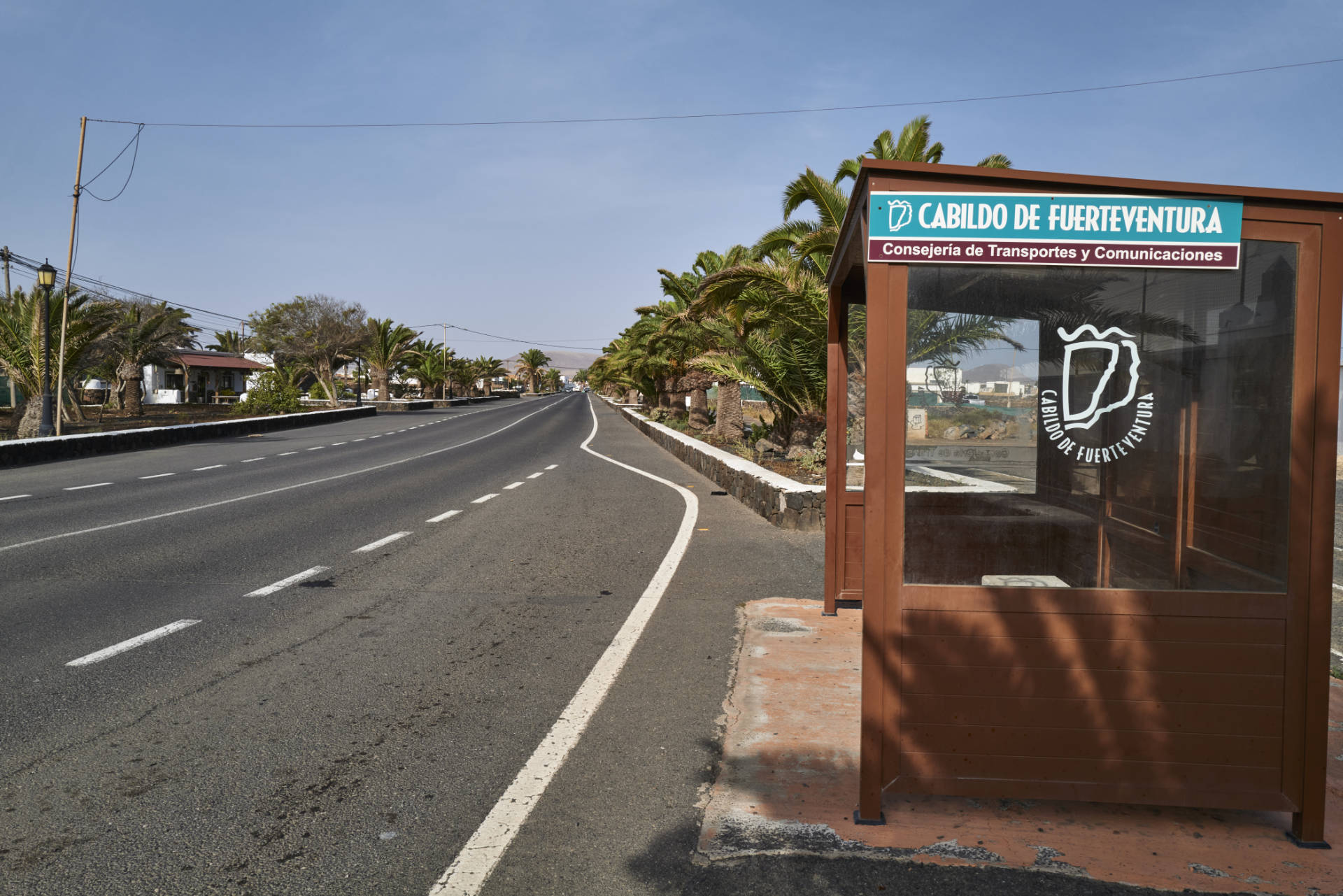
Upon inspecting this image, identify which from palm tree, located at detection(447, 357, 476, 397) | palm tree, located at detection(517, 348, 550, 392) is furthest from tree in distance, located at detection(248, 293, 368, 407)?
palm tree, located at detection(517, 348, 550, 392)

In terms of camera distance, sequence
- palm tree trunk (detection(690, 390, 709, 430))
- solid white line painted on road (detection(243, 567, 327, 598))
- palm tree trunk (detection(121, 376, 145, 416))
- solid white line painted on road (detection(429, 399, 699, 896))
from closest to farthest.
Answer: solid white line painted on road (detection(429, 399, 699, 896))
solid white line painted on road (detection(243, 567, 327, 598))
palm tree trunk (detection(690, 390, 709, 430))
palm tree trunk (detection(121, 376, 145, 416))

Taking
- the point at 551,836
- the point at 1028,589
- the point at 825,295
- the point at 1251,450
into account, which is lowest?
the point at 551,836

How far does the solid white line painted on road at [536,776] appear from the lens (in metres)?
2.97

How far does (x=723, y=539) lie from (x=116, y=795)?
23.5 feet

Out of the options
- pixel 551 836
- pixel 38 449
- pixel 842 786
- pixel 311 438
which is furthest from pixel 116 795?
pixel 311 438

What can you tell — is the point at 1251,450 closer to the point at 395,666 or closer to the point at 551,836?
the point at 551,836

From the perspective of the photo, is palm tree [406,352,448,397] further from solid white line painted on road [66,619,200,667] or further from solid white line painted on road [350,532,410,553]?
solid white line painted on road [66,619,200,667]

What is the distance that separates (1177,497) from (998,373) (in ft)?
2.89

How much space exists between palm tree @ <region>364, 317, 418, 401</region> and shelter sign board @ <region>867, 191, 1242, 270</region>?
61.4 meters

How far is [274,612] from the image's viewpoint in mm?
6445

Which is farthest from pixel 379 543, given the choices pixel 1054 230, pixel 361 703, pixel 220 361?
pixel 220 361

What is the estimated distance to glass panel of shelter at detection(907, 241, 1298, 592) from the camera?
3305mm

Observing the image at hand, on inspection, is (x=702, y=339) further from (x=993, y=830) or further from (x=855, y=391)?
(x=993, y=830)

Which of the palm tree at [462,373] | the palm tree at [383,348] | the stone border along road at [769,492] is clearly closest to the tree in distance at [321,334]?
the palm tree at [383,348]
